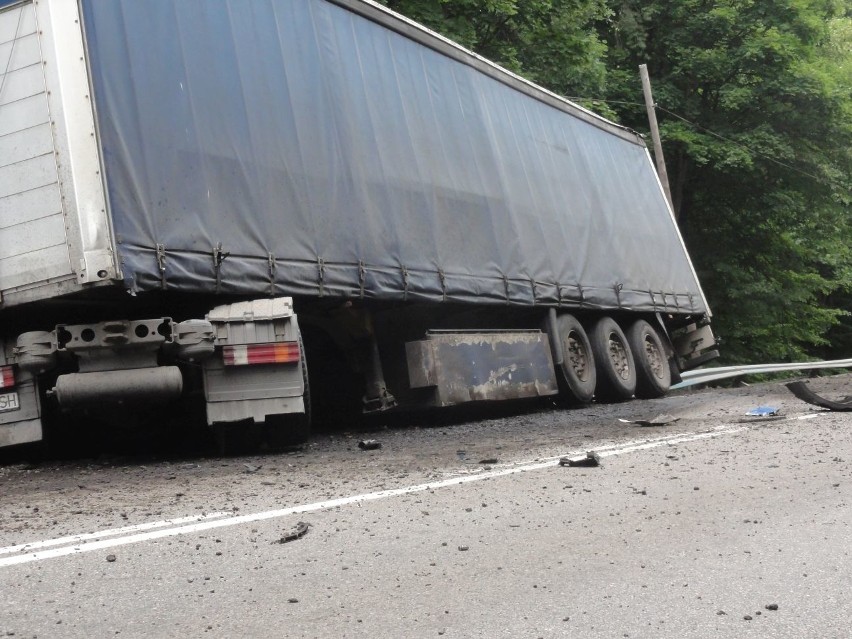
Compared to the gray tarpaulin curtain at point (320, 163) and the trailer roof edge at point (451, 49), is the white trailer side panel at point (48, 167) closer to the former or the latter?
the gray tarpaulin curtain at point (320, 163)

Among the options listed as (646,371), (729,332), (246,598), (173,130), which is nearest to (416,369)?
(173,130)

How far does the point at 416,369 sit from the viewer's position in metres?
11.4

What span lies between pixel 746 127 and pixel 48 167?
22953mm

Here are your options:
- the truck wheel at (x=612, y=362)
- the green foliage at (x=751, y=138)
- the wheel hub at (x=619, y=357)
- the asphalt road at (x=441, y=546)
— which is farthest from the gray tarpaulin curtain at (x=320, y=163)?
the green foliage at (x=751, y=138)

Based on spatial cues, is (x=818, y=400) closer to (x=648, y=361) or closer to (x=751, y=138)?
(x=648, y=361)

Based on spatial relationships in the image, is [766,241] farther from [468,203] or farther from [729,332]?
[468,203]

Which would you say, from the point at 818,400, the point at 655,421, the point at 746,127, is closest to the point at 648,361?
the point at 818,400

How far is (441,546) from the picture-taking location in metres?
4.88

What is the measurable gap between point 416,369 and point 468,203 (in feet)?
6.63

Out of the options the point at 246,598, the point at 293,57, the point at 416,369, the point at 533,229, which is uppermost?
the point at 293,57

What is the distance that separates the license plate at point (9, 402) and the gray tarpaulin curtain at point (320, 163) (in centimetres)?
141

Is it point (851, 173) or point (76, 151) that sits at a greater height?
point (851, 173)

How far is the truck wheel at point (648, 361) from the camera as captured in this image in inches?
657

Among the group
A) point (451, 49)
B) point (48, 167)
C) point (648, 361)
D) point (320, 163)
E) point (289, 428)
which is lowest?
point (289, 428)
